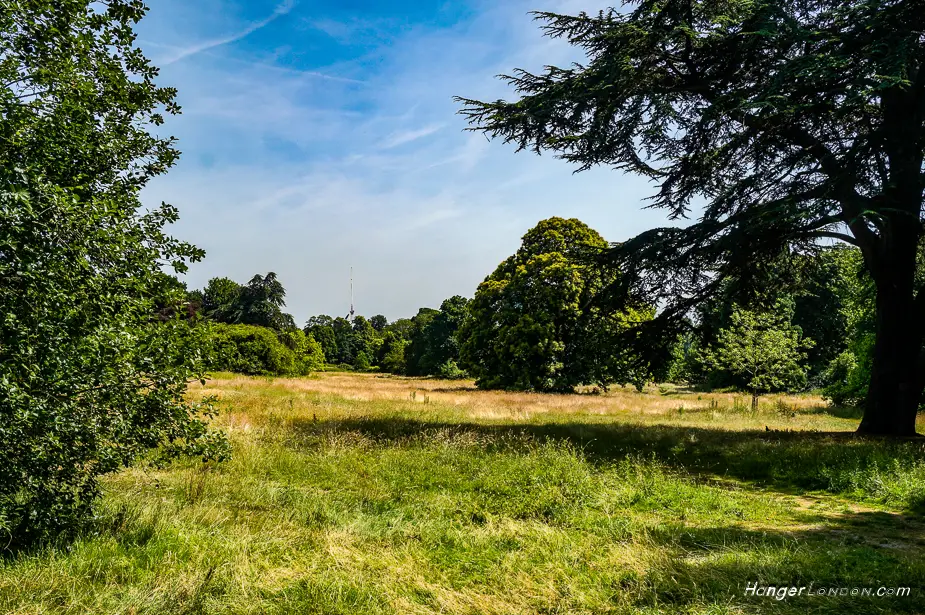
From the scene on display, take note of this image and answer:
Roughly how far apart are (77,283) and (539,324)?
2592 cm

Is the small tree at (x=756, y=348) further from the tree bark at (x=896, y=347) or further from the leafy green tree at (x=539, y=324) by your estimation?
the tree bark at (x=896, y=347)

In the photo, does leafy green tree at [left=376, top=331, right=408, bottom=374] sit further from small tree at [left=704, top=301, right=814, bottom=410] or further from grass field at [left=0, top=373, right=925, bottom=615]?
grass field at [left=0, top=373, right=925, bottom=615]

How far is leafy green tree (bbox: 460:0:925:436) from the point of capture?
9727mm

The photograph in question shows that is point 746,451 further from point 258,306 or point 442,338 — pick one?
point 258,306

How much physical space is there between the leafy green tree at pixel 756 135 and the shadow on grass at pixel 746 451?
2.40 m

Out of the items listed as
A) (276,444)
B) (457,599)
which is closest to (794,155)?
(457,599)

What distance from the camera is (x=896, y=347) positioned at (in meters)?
11.8

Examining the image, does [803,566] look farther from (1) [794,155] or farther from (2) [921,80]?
(2) [921,80]

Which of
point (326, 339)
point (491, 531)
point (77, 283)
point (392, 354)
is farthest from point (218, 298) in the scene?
point (326, 339)

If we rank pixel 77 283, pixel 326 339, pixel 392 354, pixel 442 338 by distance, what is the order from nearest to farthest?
pixel 77 283 < pixel 442 338 < pixel 392 354 < pixel 326 339

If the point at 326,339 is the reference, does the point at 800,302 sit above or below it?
above

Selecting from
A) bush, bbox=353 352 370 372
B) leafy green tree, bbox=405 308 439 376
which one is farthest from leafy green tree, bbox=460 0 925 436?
bush, bbox=353 352 370 372

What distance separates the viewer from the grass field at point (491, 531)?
12.8ft

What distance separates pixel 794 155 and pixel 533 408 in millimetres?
11318
